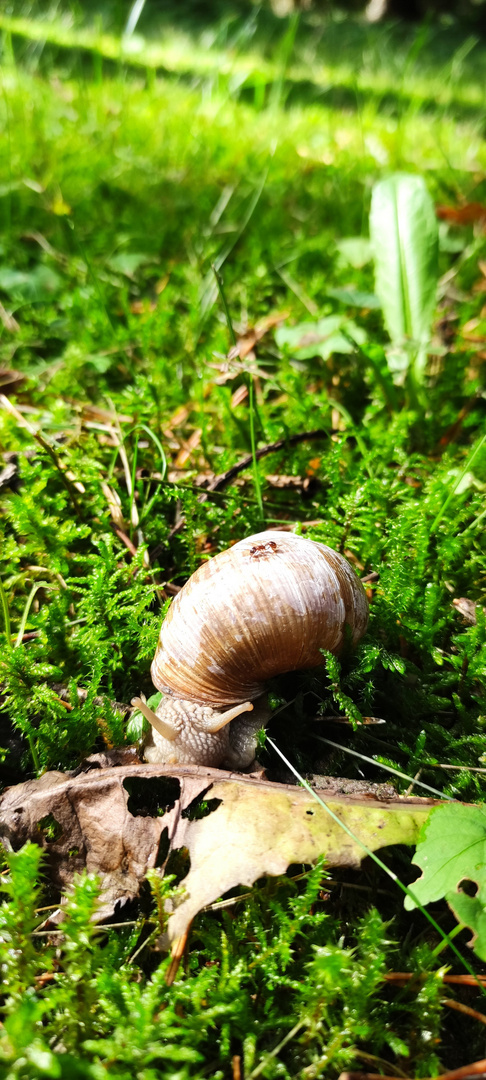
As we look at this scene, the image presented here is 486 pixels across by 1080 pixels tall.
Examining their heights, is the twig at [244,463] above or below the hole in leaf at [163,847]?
above

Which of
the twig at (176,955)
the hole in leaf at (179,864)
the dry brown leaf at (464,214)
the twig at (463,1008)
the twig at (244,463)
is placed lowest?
the twig at (463,1008)

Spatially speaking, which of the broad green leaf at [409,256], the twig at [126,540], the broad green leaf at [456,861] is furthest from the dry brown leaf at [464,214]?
the broad green leaf at [456,861]

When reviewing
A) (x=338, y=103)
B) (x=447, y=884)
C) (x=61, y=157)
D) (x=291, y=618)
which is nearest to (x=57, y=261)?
(x=61, y=157)

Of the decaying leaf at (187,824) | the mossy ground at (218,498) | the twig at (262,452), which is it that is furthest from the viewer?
the twig at (262,452)

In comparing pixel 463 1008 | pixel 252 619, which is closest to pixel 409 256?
pixel 252 619

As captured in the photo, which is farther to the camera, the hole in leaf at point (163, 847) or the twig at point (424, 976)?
the hole in leaf at point (163, 847)

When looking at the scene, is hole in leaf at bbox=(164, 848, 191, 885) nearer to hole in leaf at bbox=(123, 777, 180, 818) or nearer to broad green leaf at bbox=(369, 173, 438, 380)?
hole in leaf at bbox=(123, 777, 180, 818)

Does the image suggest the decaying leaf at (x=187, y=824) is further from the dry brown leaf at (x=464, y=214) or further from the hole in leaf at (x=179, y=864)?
the dry brown leaf at (x=464, y=214)
